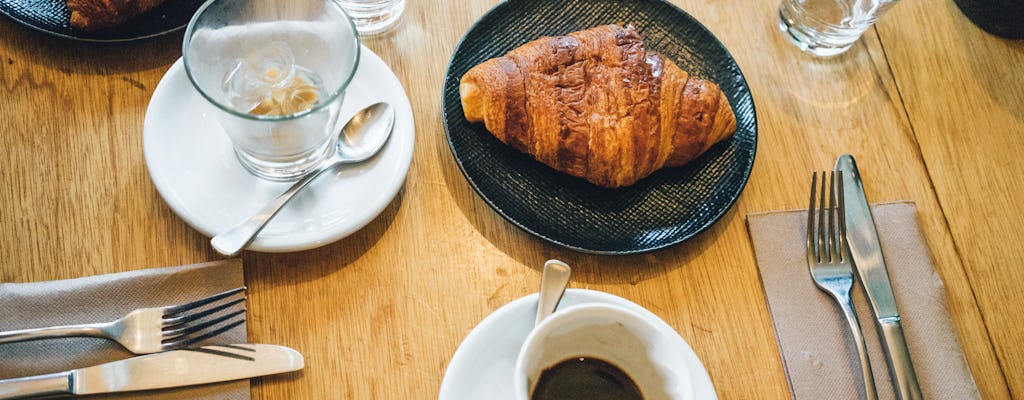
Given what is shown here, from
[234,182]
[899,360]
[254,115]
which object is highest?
[254,115]

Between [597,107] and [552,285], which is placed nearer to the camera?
[552,285]

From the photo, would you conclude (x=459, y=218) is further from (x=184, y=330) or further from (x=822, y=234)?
(x=822, y=234)

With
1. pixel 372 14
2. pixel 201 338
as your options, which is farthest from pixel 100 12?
pixel 201 338

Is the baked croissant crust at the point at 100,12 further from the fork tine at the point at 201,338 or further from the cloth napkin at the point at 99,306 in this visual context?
the fork tine at the point at 201,338

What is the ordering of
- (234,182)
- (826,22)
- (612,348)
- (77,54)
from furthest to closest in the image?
1. (826,22)
2. (77,54)
3. (234,182)
4. (612,348)

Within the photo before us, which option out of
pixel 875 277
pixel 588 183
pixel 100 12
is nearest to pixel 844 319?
pixel 875 277

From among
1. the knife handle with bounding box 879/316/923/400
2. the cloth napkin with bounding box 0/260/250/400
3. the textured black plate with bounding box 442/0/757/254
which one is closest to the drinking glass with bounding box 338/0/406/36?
the textured black plate with bounding box 442/0/757/254

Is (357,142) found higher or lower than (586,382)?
higher

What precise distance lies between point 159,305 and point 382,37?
0.53 metres

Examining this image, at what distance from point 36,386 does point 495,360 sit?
1.65 ft

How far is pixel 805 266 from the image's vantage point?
1.05m

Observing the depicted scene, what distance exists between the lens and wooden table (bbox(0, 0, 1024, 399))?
0.94m

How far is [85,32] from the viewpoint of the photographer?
3.35 ft

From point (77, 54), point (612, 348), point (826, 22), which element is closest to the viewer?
point (612, 348)
